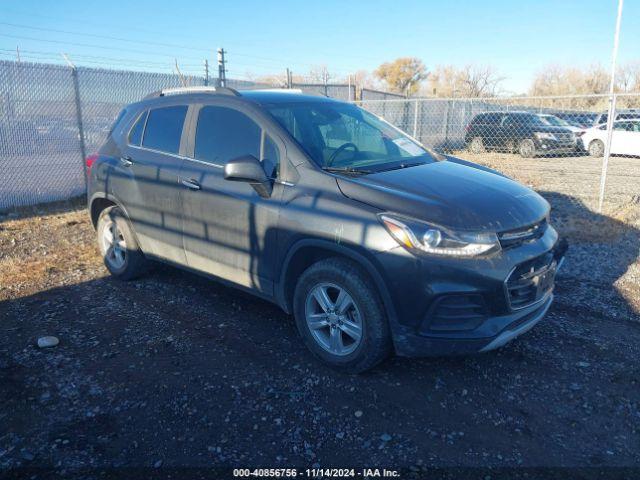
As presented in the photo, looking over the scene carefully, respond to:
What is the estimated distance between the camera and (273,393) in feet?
10.7

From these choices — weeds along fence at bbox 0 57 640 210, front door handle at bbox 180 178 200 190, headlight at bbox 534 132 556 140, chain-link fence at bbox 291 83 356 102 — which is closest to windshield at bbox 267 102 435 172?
front door handle at bbox 180 178 200 190

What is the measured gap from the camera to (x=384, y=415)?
303cm

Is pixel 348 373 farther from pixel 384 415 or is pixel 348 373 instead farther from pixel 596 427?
pixel 596 427

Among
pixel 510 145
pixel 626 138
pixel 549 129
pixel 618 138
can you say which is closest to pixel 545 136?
pixel 549 129

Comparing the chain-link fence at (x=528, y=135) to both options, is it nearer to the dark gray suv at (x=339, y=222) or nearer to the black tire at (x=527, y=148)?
the black tire at (x=527, y=148)

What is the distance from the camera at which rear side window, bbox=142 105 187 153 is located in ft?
14.7

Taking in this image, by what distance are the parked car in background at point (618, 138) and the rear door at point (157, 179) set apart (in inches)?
591

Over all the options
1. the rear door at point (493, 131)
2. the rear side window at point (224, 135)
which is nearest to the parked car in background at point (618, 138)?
the rear door at point (493, 131)

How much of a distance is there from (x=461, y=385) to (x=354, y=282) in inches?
40.9

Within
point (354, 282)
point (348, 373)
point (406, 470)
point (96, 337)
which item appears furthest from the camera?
point (96, 337)

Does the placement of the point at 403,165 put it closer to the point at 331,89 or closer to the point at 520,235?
the point at 520,235

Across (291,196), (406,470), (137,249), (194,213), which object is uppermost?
(291,196)

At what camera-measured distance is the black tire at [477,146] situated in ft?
52.9

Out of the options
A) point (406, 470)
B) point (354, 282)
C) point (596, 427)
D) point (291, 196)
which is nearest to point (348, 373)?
point (354, 282)
